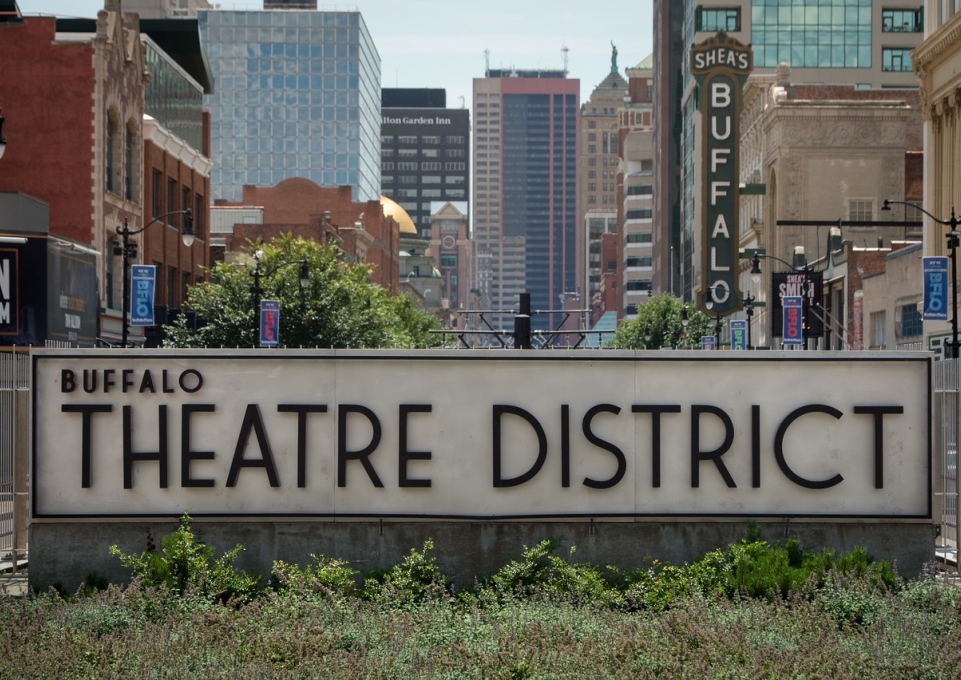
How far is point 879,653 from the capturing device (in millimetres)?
10469

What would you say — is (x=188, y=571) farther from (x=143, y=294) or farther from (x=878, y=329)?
(x=878, y=329)

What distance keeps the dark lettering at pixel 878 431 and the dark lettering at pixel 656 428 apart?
2.17 meters

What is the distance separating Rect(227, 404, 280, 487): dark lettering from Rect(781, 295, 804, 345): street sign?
1725 inches

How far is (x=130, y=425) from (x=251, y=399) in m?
1.42

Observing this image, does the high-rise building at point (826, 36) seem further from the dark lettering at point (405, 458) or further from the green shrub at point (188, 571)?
the green shrub at point (188, 571)

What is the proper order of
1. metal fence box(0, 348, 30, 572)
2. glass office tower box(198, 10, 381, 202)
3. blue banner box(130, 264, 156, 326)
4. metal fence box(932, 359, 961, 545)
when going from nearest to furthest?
1. metal fence box(932, 359, 961, 545)
2. metal fence box(0, 348, 30, 572)
3. blue banner box(130, 264, 156, 326)
4. glass office tower box(198, 10, 381, 202)

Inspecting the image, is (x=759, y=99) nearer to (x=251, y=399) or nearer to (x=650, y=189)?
(x=251, y=399)

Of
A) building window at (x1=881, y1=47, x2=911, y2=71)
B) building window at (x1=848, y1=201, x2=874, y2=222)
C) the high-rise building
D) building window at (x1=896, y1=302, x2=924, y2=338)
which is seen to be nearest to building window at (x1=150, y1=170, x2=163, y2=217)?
building window at (x1=896, y1=302, x2=924, y2=338)

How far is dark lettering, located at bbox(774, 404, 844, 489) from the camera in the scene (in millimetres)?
14000

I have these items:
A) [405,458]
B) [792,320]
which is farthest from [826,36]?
[405,458]

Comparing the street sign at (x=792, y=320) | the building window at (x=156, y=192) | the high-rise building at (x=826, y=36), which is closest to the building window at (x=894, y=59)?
the high-rise building at (x=826, y=36)

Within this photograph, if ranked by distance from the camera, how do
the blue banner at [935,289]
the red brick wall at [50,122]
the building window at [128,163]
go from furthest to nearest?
the building window at [128,163] → the red brick wall at [50,122] → the blue banner at [935,289]

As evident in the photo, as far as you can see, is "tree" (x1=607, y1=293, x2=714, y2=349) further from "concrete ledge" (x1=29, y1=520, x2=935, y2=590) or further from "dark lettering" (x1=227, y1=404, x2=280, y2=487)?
"dark lettering" (x1=227, y1=404, x2=280, y2=487)

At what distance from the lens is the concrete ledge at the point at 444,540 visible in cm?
1384
